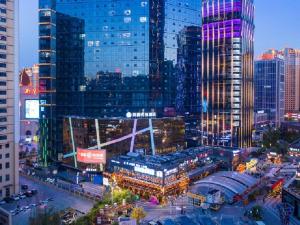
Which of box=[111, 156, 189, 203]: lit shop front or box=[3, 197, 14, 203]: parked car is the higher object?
box=[111, 156, 189, 203]: lit shop front

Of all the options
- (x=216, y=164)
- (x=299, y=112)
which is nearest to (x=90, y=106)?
(x=216, y=164)

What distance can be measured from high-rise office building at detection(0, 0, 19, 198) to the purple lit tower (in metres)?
46.2

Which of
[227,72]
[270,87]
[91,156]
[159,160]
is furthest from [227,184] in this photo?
[270,87]

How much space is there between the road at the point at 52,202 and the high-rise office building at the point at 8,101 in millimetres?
3450

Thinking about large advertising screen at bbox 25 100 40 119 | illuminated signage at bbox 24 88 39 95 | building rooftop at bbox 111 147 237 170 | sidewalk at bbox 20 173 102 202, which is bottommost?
sidewalk at bbox 20 173 102 202

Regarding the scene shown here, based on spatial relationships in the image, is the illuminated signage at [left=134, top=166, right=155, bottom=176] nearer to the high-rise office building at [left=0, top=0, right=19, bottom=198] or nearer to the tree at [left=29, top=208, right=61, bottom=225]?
the high-rise office building at [left=0, top=0, right=19, bottom=198]

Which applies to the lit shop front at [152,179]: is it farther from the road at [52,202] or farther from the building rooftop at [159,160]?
the road at [52,202]

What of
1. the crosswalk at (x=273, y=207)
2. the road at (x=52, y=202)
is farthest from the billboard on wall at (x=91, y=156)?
the crosswalk at (x=273, y=207)

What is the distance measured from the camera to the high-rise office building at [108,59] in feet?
206

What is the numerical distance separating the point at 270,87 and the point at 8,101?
324ft

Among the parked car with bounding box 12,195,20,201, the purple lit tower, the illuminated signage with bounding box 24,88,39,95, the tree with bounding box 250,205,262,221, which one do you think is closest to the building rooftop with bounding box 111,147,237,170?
the tree with bounding box 250,205,262,221

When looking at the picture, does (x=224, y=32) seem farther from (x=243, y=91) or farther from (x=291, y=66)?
(x=291, y=66)

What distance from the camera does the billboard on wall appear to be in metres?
57.5

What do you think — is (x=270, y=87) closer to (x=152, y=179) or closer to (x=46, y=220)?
(x=152, y=179)
